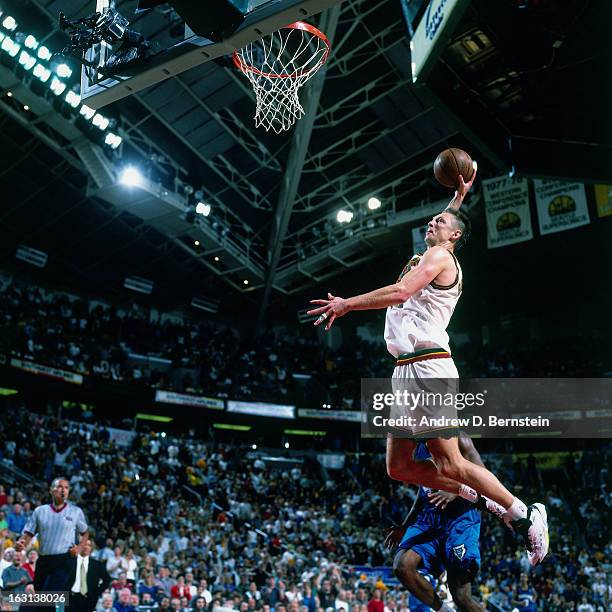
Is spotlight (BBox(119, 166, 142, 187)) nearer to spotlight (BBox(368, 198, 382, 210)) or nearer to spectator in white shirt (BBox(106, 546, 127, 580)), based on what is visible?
spotlight (BBox(368, 198, 382, 210))

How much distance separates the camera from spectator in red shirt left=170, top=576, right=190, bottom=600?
41.9 ft

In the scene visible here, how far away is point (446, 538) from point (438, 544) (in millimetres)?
77

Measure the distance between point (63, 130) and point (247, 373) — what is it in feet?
44.1

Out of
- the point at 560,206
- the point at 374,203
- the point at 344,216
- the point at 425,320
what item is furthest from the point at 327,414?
the point at 425,320

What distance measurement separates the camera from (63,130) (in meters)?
20.2

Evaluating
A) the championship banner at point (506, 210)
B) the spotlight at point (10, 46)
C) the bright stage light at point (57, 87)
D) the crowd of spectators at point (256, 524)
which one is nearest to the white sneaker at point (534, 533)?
the crowd of spectators at point (256, 524)

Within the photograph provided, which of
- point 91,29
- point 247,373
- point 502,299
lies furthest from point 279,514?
point 91,29

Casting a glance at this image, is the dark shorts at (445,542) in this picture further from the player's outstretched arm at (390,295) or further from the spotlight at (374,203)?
the spotlight at (374,203)

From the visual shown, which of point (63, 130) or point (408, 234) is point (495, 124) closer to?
point (63, 130)

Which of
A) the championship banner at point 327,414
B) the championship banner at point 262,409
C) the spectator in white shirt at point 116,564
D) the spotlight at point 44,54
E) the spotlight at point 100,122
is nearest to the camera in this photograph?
the spectator in white shirt at point 116,564

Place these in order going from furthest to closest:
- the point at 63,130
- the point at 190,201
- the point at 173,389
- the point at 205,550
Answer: the point at 173,389
the point at 190,201
the point at 63,130
the point at 205,550

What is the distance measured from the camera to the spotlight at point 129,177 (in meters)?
21.7

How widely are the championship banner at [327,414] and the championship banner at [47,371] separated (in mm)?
9241

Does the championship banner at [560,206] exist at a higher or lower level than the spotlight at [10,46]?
lower
